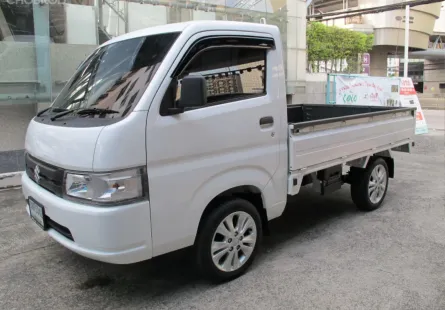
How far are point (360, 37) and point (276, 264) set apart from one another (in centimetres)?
2631

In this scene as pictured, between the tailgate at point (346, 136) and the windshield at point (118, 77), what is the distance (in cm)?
152

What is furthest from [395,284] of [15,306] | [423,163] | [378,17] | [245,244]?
[378,17]

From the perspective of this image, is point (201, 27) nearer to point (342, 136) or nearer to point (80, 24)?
point (342, 136)

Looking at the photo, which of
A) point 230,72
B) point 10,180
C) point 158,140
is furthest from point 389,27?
point 158,140

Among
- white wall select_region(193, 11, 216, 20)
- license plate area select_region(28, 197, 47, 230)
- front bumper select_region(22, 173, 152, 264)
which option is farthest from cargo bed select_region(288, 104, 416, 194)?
white wall select_region(193, 11, 216, 20)

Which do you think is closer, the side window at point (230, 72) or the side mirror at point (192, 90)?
the side mirror at point (192, 90)

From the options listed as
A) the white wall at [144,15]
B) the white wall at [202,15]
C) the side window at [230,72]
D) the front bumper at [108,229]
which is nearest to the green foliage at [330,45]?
the white wall at [202,15]

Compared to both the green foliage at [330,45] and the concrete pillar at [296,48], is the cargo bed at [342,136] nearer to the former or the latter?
the concrete pillar at [296,48]

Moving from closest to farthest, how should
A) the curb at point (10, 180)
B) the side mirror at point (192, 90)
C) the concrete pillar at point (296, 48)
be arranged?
the side mirror at point (192, 90), the curb at point (10, 180), the concrete pillar at point (296, 48)

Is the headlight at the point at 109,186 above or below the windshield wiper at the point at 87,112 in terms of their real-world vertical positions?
below

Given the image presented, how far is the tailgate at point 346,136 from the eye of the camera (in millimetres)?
4093

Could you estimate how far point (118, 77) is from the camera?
3.35 m

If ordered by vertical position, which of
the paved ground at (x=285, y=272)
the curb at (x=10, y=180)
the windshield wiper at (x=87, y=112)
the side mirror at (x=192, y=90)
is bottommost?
the paved ground at (x=285, y=272)

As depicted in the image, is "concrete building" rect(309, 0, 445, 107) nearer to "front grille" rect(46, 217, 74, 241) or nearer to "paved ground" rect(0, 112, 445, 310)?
"paved ground" rect(0, 112, 445, 310)
